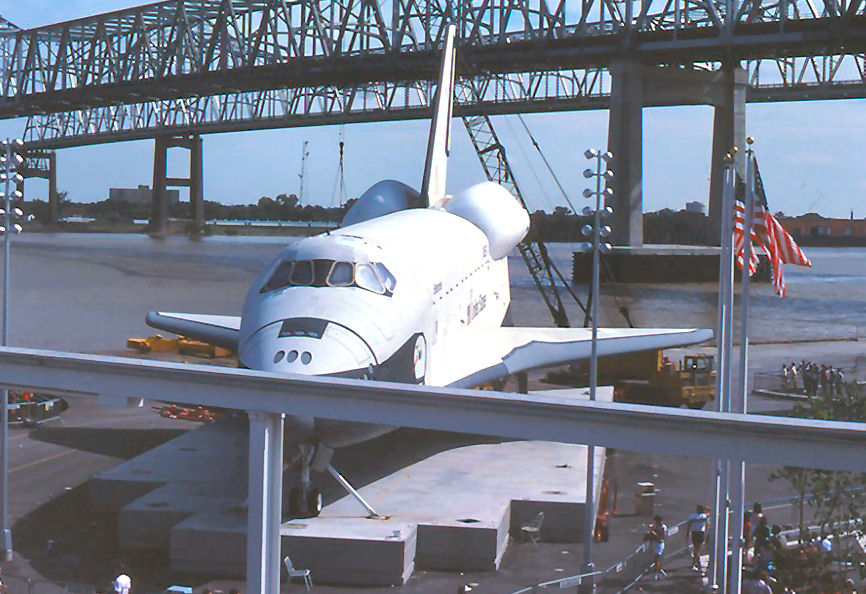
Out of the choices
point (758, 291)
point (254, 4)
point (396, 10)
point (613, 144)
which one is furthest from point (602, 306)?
point (254, 4)

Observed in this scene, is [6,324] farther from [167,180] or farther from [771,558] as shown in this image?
[167,180]

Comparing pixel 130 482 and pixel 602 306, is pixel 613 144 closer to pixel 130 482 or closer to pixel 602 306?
pixel 602 306

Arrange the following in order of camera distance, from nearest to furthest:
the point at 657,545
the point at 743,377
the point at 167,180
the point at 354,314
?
the point at 743,377 → the point at 657,545 → the point at 354,314 → the point at 167,180

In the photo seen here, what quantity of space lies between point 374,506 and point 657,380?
18295mm

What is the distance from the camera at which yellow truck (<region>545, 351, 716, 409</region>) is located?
32.1 metres

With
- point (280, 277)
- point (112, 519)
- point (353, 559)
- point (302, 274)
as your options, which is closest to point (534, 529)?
point (353, 559)

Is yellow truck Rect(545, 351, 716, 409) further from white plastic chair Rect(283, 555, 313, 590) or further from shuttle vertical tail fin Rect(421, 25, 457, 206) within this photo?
white plastic chair Rect(283, 555, 313, 590)

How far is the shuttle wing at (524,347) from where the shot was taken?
69.4ft

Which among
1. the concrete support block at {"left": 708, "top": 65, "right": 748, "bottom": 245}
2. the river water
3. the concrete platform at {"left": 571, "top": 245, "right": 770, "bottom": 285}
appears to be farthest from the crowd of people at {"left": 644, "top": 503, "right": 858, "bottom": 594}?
the concrete support block at {"left": 708, "top": 65, "right": 748, "bottom": 245}

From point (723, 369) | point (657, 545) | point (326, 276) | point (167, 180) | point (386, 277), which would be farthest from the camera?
point (167, 180)

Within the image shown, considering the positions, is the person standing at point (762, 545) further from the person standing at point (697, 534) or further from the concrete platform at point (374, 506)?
the concrete platform at point (374, 506)

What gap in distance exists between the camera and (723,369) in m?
14.4

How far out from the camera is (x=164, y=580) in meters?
14.8

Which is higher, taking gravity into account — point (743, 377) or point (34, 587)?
point (743, 377)
